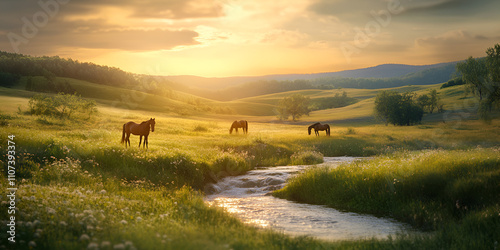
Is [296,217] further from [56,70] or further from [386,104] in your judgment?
[56,70]

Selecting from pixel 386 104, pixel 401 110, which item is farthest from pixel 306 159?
pixel 386 104

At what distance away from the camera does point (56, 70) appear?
128500mm

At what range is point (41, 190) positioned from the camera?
32.9 ft

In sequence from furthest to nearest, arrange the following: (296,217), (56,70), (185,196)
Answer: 1. (56,70)
2. (185,196)
3. (296,217)

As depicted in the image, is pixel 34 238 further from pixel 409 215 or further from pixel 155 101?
pixel 155 101

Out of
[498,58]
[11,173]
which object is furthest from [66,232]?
[498,58]

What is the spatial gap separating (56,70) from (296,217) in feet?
463

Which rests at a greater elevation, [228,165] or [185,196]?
[185,196]

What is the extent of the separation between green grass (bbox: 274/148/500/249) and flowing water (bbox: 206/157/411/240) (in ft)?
2.98

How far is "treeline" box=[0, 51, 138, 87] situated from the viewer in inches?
4181

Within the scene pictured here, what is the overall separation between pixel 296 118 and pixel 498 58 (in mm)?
79598

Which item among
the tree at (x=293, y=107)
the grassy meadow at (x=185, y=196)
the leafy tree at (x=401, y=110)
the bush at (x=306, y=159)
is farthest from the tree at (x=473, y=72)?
the tree at (x=293, y=107)

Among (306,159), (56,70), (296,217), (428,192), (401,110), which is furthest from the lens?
(56,70)

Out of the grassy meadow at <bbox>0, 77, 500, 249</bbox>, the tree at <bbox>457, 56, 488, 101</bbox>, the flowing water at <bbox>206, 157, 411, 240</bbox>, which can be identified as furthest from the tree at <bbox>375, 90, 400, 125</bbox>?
the flowing water at <bbox>206, 157, 411, 240</bbox>
